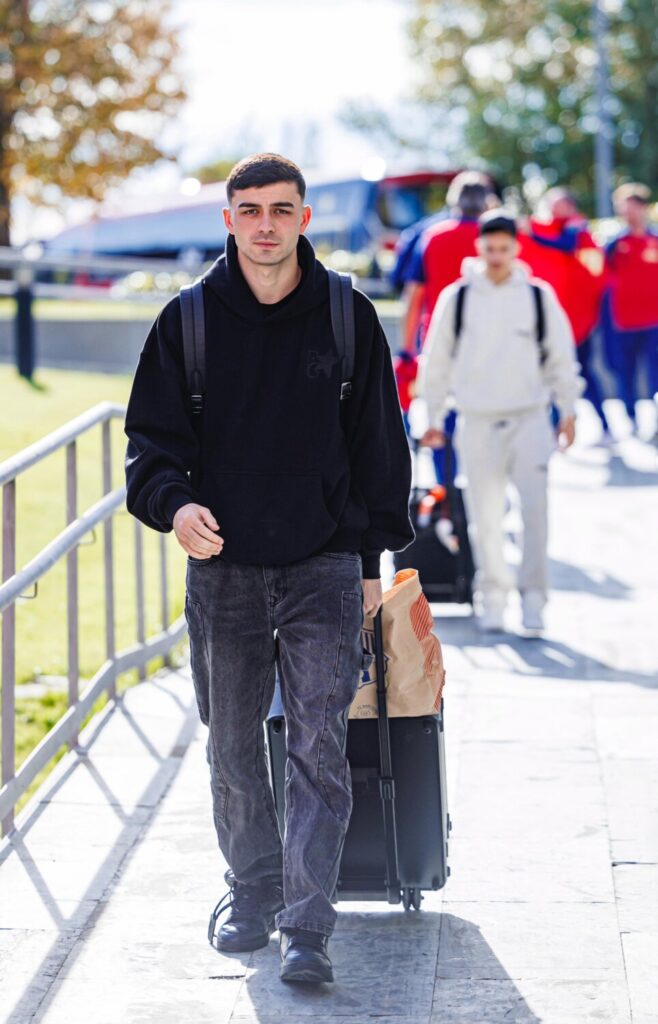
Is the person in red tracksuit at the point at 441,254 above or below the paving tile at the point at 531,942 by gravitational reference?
above

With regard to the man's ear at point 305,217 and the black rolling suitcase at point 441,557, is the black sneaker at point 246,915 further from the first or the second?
the black rolling suitcase at point 441,557

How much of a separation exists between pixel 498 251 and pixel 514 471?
936 mm

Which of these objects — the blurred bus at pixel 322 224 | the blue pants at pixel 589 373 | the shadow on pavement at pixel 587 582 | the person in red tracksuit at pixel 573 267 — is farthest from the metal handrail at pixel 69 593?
the blurred bus at pixel 322 224

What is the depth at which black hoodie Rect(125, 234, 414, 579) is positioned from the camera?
12.6ft

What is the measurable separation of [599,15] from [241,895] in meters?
31.2

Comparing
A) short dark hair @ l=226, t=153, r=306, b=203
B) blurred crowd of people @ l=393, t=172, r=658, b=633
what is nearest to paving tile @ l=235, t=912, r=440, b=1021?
short dark hair @ l=226, t=153, r=306, b=203

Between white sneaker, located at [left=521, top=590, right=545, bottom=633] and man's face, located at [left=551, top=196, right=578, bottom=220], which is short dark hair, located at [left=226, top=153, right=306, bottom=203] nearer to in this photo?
white sneaker, located at [left=521, top=590, right=545, bottom=633]

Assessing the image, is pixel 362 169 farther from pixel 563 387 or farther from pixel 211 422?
pixel 211 422

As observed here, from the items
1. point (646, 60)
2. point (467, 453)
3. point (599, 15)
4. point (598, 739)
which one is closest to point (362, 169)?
point (599, 15)

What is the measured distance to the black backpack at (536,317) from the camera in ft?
24.8

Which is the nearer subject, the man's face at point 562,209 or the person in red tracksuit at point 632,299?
the man's face at point 562,209

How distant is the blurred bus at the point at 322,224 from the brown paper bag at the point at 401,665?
15.5 m

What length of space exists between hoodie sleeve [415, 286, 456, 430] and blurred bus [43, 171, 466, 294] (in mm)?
11847

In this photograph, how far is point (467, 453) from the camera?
777 cm
